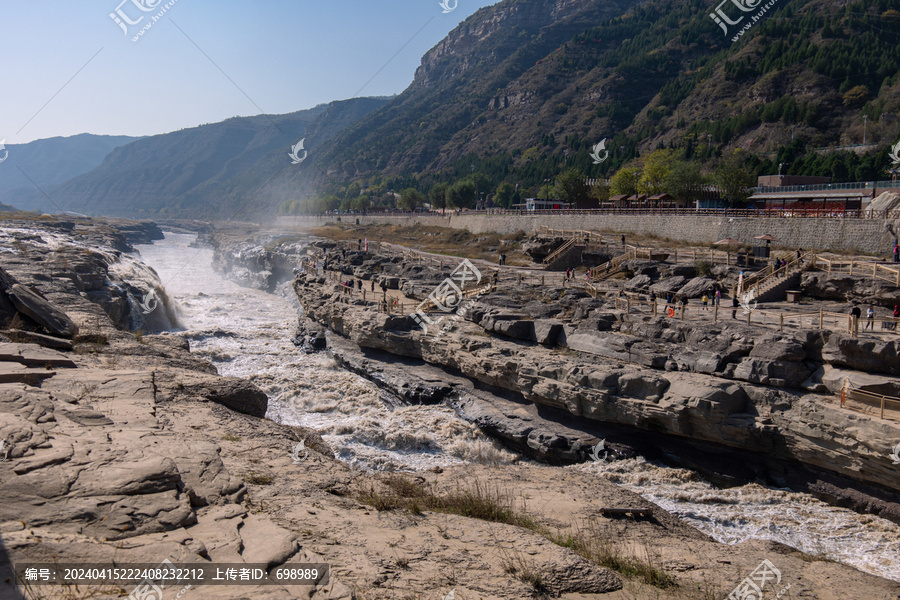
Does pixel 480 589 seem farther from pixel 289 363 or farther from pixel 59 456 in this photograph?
pixel 289 363

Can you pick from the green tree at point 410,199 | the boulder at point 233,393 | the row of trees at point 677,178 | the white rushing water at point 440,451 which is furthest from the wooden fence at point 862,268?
the green tree at point 410,199

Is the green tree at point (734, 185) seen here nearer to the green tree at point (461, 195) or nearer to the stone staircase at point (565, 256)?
the stone staircase at point (565, 256)

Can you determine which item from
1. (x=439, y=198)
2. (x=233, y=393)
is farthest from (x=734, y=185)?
(x=439, y=198)

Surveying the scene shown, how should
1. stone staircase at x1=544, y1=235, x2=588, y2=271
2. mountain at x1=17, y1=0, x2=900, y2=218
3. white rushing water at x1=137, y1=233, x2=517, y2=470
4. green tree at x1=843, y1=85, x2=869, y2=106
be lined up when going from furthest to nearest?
mountain at x1=17, y1=0, x2=900, y2=218 → green tree at x1=843, y1=85, x2=869, y2=106 → stone staircase at x1=544, y1=235, x2=588, y2=271 → white rushing water at x1=137, y1=233, x2=517, y2=470

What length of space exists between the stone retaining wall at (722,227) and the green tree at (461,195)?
1734 centimetres

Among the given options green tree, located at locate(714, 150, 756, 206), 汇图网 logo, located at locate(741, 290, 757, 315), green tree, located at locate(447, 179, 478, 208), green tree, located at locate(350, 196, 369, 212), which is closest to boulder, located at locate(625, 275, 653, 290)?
汇图网 logo, located at locate(741, 290, 757, 315)

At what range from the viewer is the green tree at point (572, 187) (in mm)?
65750

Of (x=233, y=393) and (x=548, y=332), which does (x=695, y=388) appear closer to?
(x=548, y=332)

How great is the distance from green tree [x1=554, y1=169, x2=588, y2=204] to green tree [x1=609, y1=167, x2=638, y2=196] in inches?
148

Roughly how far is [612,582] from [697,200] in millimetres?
49681

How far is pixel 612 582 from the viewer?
745 centimetres

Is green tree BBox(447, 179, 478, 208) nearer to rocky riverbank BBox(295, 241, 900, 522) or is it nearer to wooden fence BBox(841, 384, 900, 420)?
rocky riverbank BBox(295, 241, 900, 522)

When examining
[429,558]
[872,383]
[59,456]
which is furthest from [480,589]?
[872,383]

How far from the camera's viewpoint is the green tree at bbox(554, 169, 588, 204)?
65.8 meters
